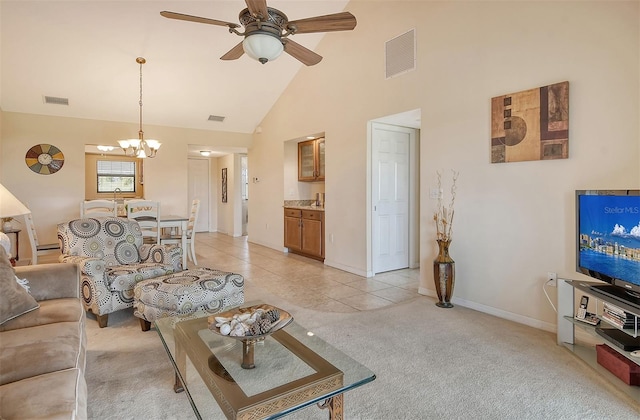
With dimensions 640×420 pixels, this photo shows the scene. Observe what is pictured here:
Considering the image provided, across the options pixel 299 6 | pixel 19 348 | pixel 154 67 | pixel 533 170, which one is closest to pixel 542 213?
pixel 533 170

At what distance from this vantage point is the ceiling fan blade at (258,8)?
2.12 metres

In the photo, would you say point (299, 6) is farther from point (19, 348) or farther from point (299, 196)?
point (19, 348)

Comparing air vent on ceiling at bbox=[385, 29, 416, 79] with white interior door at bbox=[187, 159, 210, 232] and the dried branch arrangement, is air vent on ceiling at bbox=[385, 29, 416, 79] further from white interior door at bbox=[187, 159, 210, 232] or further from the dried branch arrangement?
white interior door at bbox=[187, 159, 210, 232]

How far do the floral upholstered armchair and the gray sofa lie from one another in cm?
62

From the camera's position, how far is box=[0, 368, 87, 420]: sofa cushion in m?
1.10


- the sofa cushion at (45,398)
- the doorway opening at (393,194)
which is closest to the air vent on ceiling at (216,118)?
the doorway opening at (393,194)

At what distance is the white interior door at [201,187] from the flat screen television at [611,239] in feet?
28.5

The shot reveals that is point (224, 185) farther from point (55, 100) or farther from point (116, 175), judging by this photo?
point (55, 100)

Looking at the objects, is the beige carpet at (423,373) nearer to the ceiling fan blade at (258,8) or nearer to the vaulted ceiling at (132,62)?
the ceiling fan blade at (258,8)

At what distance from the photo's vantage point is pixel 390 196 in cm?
483

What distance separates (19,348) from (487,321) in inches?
127

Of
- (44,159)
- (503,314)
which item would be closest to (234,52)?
(503,314)

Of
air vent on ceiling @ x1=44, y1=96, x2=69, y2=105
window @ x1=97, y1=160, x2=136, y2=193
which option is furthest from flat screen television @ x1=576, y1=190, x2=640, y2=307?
window @ x1=97, y1=160, x2=136, y2=193

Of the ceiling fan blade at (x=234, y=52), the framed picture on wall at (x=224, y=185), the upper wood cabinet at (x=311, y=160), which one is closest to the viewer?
the ceiling fan blade at (x=234, y=52)
